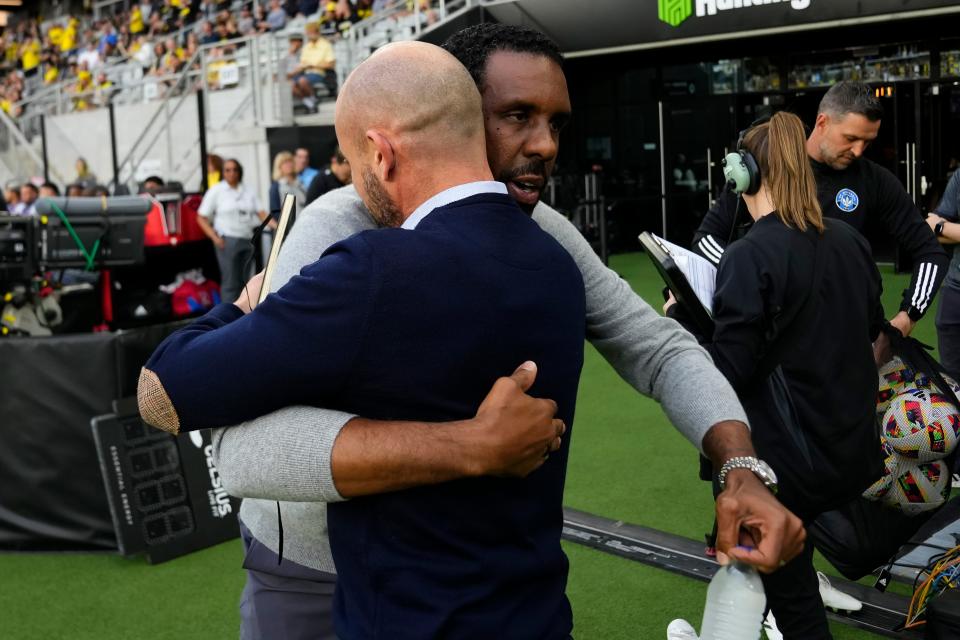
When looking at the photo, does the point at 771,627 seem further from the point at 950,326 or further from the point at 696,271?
the point at 950,326

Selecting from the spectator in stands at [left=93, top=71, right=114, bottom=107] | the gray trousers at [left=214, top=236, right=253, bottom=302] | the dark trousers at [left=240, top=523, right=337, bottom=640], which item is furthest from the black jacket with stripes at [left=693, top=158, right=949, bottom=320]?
the spectator in stands at [left=93, top=71, right=114, bottom=107]

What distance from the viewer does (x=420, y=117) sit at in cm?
127

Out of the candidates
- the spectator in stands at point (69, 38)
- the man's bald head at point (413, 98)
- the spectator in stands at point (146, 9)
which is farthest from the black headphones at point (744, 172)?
the spectator in stands at point (69, 38)

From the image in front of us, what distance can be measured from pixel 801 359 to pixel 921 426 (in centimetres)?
75

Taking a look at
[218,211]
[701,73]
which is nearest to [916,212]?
[218,211]

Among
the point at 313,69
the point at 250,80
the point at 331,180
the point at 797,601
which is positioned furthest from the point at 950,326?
the point at 250,80

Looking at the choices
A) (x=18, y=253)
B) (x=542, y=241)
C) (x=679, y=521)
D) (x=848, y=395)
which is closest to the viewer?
(x=542, y=241)

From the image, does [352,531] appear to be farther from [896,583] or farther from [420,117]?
[896,583]

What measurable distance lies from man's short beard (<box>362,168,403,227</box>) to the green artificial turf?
2397mm

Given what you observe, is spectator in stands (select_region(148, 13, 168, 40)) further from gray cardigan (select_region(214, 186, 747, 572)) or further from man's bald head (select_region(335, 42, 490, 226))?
man's bald head (select_region(335, 42, 490, 226))

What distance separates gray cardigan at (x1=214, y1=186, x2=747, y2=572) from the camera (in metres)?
1.22

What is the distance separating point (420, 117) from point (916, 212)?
9.71ft

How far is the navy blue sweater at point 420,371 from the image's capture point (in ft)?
3.87

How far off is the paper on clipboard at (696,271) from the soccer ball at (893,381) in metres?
0.87
